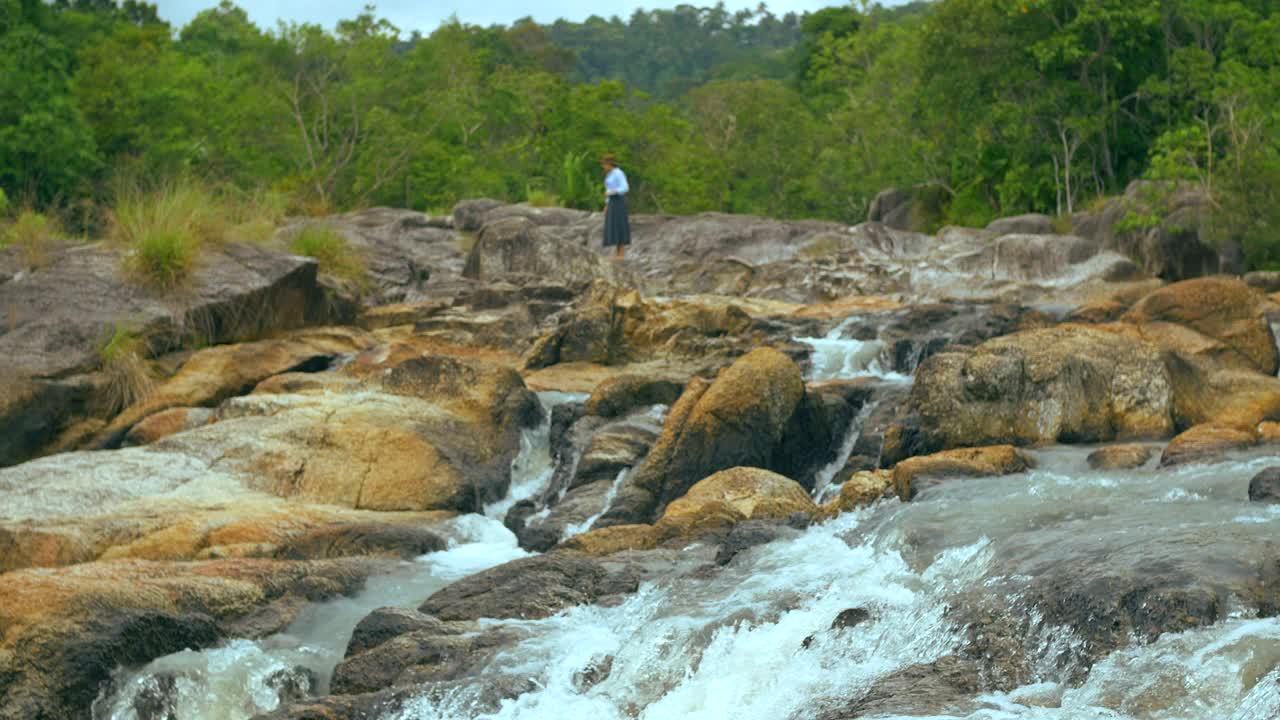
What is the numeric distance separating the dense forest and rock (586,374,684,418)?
9.50m

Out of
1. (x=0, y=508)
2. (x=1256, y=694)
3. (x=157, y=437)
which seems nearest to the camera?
(x=1256, y=694)

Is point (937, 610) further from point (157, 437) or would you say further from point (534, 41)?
point (534, 41)

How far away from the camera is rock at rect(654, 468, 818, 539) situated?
9648mm

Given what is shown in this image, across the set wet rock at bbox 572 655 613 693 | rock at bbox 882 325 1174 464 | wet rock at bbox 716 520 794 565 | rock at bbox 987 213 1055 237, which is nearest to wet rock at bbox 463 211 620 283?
rock at bbox 987 213 1055 237

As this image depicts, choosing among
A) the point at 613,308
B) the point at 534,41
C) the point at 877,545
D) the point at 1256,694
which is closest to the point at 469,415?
the point at 613,308

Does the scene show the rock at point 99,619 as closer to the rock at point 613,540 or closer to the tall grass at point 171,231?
the rock at point 613,540

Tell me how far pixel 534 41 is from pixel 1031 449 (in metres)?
50.9

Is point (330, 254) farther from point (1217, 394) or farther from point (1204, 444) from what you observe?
point (1204, 444)

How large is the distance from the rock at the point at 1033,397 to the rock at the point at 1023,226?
1222 cm

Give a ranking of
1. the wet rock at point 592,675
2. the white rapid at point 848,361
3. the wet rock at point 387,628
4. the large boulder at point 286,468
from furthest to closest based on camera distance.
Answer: the white rapid at point 848,361 < the large boulder at point 286,468 < the wet rock at point 387,628 < the wet rock at point 592,675

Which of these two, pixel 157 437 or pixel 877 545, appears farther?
pixel 157 437

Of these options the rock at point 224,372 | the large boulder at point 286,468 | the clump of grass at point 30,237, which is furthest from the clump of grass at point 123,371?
the clump of grass at point 30,237

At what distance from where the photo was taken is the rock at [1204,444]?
991cm

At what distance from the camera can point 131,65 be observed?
28.3 meters
